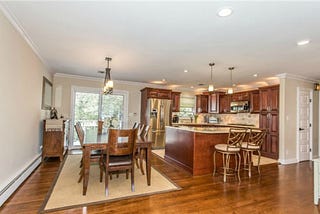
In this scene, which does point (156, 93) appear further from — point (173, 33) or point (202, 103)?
point (173, 33)

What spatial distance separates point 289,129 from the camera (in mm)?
5090

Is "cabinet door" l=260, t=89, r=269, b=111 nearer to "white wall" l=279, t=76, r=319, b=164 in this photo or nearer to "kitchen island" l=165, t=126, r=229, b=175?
"white wall" l=279, t=76, r=319, b=164

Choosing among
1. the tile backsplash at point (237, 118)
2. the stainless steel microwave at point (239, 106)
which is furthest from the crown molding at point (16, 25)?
the tile backsplash at point (237, 118)

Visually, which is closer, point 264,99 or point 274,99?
point 274,99

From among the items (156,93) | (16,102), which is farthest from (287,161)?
(16,102)

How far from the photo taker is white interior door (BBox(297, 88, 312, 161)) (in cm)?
528

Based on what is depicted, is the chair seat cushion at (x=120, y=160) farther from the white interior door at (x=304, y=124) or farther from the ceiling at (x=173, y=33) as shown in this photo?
the white interior door at (x=304, y=124)

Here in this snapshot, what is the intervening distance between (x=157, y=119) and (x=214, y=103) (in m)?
2.83

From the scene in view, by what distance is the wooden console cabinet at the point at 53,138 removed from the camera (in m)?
4.42

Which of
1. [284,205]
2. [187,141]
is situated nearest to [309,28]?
[284,205]

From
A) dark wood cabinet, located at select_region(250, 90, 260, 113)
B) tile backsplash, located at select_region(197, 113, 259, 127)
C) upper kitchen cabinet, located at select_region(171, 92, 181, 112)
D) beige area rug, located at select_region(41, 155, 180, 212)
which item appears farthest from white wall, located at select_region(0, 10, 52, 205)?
tile backsplash, located at select_region(197, 113, 259, 127)

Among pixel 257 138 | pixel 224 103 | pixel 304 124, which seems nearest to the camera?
pixel 257 138

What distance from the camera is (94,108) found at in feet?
21.0

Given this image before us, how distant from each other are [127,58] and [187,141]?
221cm
